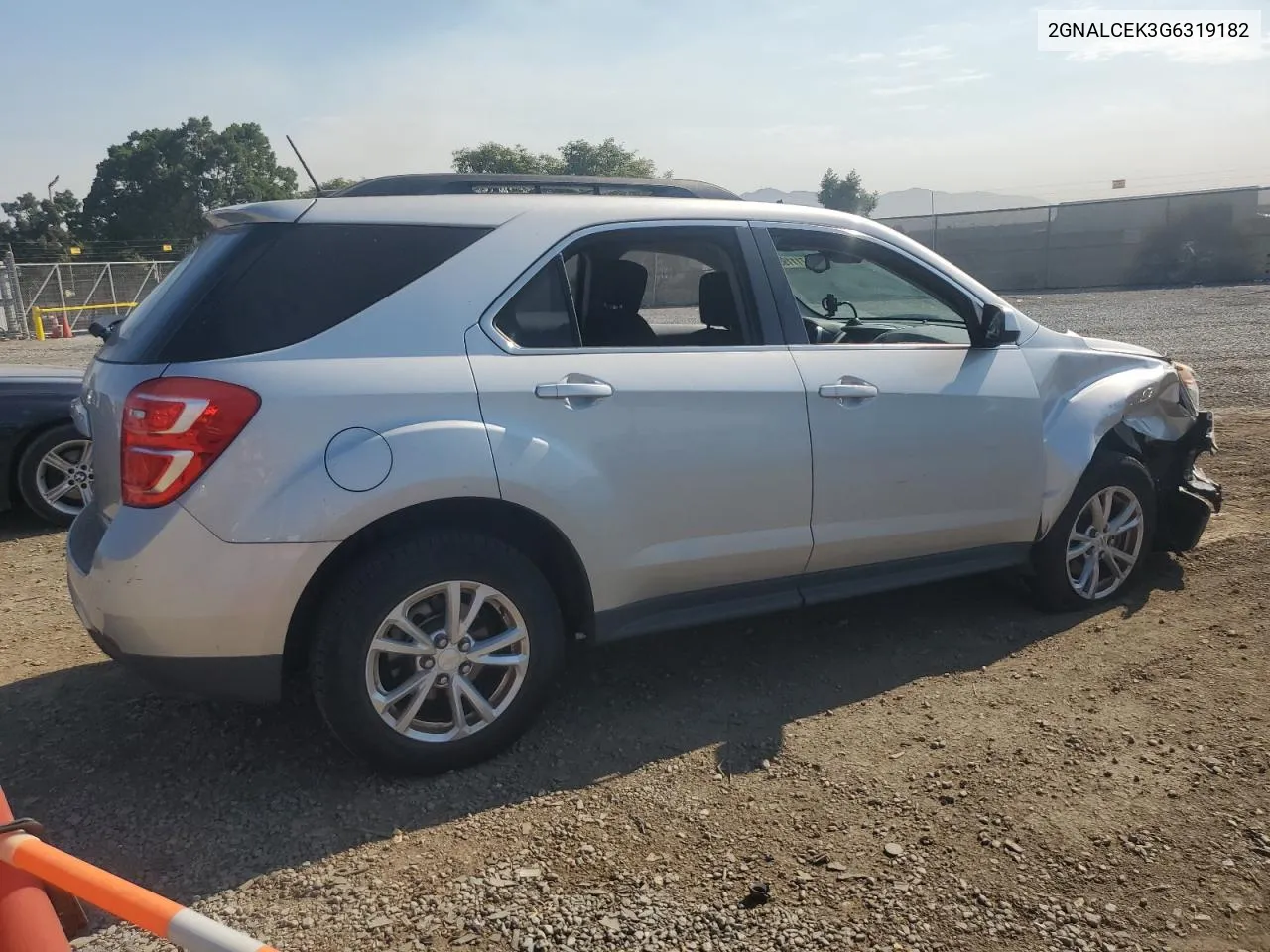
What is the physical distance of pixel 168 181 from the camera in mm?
63844

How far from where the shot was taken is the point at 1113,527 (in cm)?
466

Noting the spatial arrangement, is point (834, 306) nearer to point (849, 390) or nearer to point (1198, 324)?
point (849, 390)

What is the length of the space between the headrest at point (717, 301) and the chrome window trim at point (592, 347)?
10 cm

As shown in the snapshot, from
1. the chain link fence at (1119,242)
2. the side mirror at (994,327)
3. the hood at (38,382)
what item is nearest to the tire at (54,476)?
the hood at (38,382)

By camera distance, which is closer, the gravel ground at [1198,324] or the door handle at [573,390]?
A: the door handle at [573,390]

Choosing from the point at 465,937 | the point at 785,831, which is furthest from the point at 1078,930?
the point at 465,937

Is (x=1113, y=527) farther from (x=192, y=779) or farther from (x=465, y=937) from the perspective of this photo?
(x=192, y=779)

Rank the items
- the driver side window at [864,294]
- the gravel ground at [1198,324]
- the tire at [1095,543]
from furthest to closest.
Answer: the gravel ground at [1198,324], the tire at [1095,543], the driver side window at [864,294]

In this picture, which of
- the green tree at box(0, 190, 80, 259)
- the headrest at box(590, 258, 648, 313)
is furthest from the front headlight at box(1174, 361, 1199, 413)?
the green tree at box(0, 190, 80, 259)

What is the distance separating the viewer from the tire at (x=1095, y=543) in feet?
14.8

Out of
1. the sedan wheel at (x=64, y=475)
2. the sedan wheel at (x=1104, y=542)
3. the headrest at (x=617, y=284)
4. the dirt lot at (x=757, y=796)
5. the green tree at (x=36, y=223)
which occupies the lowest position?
the dirt lot at (x=757, y=796)

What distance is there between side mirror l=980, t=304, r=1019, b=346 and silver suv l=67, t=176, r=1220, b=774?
1.1 inches

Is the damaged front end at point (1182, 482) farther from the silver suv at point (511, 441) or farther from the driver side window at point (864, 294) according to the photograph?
the driver side window at point (864, 294)

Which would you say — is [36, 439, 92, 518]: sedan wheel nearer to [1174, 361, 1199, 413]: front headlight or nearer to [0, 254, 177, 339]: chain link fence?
[1174, 361, 1199, 413]: front headlight
